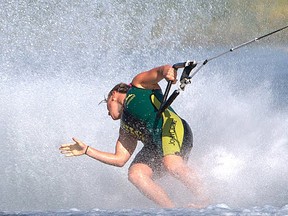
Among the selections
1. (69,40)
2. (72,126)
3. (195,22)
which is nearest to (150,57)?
(69,40)

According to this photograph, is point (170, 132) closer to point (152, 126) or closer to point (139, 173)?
point (152, 126)

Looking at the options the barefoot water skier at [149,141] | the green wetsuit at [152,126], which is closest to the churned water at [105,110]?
the barefoot water skier at [149,141]

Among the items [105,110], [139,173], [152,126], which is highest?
[105,110]

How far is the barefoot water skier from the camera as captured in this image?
522 centimetres

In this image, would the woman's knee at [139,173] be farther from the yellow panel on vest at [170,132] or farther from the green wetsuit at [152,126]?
the yellow panel on vest at [170,132]

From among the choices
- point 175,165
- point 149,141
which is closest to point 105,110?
point 149,141

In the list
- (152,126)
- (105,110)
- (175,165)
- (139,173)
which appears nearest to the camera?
(175,165)

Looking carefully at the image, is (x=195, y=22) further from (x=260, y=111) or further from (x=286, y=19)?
(x=260, y=111)

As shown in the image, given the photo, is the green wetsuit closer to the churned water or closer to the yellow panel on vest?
the yellow panel on vest

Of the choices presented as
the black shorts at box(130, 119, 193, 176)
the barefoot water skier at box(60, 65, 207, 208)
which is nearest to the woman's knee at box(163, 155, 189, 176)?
the barefoot water skier at box(60, 65, 207, 208)

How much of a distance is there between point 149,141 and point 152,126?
138mm

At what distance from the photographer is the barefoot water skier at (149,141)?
522cm

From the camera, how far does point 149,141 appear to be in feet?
18.2

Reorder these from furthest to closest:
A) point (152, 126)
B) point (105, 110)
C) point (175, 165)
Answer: point (105, 110)
point (152, 126)
point (175, 165)
